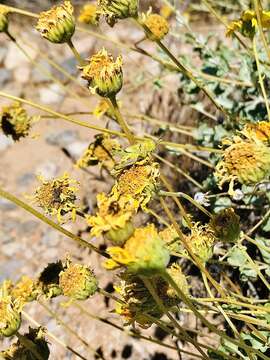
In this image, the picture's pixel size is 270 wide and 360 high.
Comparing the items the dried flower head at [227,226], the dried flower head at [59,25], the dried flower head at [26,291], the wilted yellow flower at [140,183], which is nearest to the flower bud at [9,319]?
the dried flower head at [26,291]

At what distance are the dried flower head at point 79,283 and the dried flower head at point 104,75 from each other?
0.47m

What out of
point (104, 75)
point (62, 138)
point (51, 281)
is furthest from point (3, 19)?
point (62, 138)

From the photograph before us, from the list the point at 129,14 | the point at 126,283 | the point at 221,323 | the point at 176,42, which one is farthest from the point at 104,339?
the point at 176,42

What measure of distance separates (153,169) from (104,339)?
1213mm

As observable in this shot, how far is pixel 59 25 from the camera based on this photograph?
1.66m

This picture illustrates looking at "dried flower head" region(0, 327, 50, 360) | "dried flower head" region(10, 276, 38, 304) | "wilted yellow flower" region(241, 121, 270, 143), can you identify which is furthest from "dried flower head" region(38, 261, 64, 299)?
"wilted yellow flower" region(241, 121, 270, 143)

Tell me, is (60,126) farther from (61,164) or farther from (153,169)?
(153,169)

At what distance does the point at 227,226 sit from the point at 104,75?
48 cm

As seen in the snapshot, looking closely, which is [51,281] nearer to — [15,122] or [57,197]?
[57,197]

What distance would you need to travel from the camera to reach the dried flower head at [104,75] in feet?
4.79

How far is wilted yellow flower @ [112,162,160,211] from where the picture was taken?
1370 mm

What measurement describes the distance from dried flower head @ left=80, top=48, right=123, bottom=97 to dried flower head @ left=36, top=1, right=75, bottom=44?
20 cm

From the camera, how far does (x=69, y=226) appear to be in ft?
10.1

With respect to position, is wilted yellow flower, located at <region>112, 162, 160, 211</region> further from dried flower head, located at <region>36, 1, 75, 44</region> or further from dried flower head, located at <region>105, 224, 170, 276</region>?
dried flower head, located at <region>36, 1, 75, 44</region>
